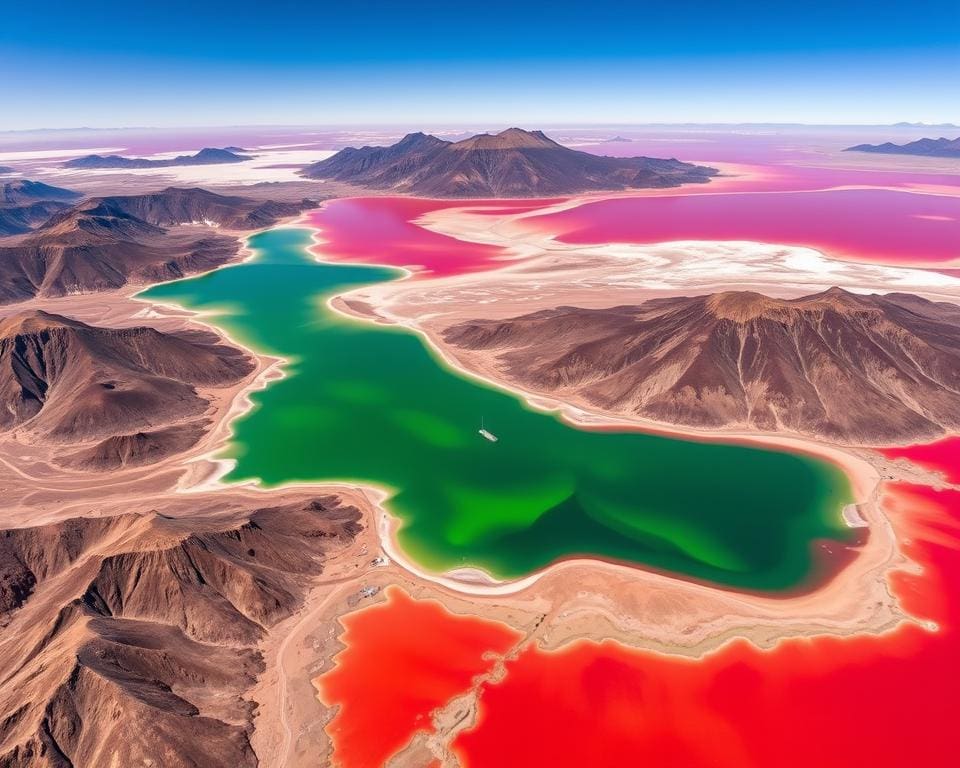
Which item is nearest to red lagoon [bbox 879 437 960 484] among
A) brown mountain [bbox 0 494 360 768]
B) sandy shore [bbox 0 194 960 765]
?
sandy shore [bbox 0 194 960 765]

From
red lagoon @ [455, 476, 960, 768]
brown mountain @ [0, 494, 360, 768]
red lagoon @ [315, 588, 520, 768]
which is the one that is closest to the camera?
A: brown mountain @ [0, 494, 360, 768]

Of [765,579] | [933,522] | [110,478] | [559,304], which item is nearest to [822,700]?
[765,579]

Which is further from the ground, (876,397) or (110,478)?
(876,397)

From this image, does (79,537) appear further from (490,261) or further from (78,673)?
(490,261)

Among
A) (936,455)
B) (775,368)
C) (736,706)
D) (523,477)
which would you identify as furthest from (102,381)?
(936,455)

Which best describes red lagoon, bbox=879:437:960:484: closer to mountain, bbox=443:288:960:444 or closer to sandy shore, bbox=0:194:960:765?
mountain, bbox=443:288:960:444

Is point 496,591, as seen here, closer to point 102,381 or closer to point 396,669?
point 396,669

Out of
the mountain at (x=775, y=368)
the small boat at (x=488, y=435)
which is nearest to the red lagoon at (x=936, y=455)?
the mountain at (x=775, y=368)
